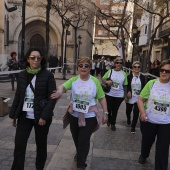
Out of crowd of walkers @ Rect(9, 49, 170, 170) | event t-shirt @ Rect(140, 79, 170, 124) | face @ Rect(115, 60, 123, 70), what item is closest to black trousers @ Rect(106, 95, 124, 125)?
face @ Rect(115, 60, 123, 70)

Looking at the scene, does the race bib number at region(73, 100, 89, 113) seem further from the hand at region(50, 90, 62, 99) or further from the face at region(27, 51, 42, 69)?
the face at region(27, 51, 42, 69)

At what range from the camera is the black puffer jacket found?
352cm

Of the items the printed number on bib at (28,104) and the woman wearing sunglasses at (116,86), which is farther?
the woman wearing sunglasses at (116,86)

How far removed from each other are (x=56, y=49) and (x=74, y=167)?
28.3 metres

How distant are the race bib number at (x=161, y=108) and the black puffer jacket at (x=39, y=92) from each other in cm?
160

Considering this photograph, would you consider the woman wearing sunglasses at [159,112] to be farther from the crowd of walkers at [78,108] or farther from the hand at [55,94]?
the hand at [55,94]

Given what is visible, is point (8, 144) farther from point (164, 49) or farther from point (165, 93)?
point (164, 49)

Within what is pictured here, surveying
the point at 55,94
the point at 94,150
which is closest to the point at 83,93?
the point at 55,94

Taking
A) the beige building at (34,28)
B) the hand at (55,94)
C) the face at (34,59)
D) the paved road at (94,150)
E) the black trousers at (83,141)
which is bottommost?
the paved road at (94,150)

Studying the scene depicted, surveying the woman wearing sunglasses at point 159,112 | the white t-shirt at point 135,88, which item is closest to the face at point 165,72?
the woman wearing sunglasses at point 159,112

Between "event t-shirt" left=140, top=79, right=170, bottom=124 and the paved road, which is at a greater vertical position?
"event t-shirt" left=140, top=79, right=170, bottom=124

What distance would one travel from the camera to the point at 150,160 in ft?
15.7

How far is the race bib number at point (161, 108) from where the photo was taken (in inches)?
157

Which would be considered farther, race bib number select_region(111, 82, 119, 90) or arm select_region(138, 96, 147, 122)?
race bib number select_region(111, 82, 119, 90)
